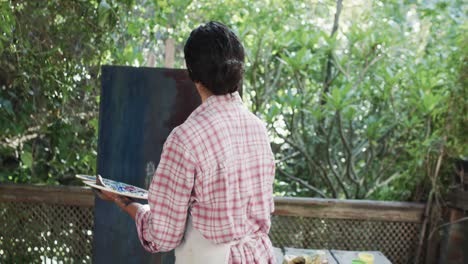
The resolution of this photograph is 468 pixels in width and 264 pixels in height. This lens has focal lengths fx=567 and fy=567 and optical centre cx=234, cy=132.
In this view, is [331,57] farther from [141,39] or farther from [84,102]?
[84,102]

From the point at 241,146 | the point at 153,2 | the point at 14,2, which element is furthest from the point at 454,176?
the point at 14,2

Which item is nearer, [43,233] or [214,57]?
[214,57]

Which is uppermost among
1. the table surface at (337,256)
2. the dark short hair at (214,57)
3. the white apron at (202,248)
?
the dark short hair at (214,57)

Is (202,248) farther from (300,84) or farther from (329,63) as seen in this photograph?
(329,63)

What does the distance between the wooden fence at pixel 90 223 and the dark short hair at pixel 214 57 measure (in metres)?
1.99

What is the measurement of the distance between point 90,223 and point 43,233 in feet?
0.94

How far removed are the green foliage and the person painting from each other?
1.56 meters

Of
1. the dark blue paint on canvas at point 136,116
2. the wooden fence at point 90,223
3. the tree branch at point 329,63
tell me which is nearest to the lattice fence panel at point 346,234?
the wooden fence at point 90,223

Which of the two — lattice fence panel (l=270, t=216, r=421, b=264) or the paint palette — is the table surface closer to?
lattice fence panel (l=270, t=216, r=421, b=264)

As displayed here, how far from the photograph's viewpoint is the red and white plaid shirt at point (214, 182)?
145 cm

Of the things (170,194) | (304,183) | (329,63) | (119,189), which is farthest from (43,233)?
(170,194)

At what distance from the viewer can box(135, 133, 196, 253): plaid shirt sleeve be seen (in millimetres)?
1441

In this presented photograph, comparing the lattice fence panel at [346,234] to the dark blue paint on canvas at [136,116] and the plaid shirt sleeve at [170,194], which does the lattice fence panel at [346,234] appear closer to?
the dark blue paint on canvas at [136,116]

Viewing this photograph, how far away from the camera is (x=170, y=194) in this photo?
1.46 meters
